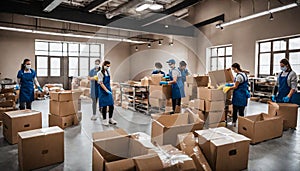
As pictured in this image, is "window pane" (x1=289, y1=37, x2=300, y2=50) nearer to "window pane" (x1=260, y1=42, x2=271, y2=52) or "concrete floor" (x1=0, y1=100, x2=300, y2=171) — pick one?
"window pane" (x1=260, y1=42, x2=271, y2=52)

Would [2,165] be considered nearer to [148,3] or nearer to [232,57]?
[148,3]

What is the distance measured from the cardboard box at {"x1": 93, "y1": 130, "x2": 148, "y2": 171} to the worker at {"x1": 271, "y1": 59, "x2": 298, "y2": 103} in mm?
2906

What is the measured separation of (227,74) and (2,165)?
3.72 meters

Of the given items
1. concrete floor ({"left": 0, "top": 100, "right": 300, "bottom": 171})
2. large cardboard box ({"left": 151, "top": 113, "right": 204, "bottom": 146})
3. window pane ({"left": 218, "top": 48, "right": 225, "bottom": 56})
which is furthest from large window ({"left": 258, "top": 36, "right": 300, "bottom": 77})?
large cardboard box ({"left": 151, "top": 113, "right": 204, "bottom": 146})

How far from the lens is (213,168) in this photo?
2035 mm

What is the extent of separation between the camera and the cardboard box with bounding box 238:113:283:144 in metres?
2.87

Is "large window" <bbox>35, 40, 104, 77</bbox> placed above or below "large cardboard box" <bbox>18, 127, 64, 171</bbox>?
above

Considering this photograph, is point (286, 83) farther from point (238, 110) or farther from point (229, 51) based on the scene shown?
point (229, 51)

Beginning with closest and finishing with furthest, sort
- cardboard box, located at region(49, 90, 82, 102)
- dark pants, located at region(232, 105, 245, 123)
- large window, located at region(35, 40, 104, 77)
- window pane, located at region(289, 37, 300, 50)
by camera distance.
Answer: dark pants, located at region(232, 105, 245, 123) < cardboard box, located at region(49, 90, 82, 102) < window pane, located at region(289, 37, 300, 50) < large window, located at region(35, 40, 104, 77)

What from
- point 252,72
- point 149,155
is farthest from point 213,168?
point 252,72

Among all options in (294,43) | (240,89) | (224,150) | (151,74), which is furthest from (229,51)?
(224,150)

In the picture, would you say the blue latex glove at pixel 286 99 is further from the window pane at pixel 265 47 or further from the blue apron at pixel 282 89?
the window pane at pixel 265 47

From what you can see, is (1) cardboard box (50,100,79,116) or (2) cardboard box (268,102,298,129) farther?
(1) cardboard box (50,100,79,116)

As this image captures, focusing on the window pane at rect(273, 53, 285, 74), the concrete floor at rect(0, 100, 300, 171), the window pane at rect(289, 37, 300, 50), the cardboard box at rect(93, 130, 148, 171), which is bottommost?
the concrete floor at rect(0, 100, 300, 171)
